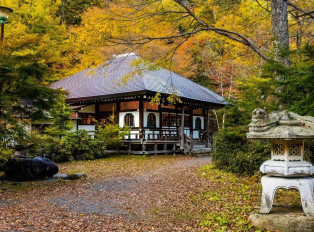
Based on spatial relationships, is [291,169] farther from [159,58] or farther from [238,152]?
[159,58]

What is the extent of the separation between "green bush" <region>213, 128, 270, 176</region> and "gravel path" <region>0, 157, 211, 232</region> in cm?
141

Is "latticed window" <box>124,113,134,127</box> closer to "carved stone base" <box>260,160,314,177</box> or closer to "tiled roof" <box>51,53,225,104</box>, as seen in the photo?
"tiled roof" <box>51,53,225,104</box>

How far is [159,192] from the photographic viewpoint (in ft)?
27.2

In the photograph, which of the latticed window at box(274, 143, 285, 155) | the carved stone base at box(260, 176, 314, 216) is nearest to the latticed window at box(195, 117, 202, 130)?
the latticed window at box(274, 143, 285, 155)

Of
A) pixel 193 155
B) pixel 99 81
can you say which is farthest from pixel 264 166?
pixel 99 81

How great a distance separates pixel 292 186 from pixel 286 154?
55cm

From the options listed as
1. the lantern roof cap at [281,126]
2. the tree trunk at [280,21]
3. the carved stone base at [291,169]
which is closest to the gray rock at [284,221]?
the carved stone base at [291,169]

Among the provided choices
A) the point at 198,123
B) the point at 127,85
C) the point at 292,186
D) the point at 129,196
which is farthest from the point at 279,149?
the point at 198,123

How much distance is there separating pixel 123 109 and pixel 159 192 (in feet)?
40.1

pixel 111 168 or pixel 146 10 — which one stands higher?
pixel 146 10

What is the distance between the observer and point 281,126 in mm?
5223

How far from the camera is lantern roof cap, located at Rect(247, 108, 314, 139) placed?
4930 millimetres

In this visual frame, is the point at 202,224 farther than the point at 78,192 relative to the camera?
No

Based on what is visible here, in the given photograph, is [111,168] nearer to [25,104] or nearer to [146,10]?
[25,104]
